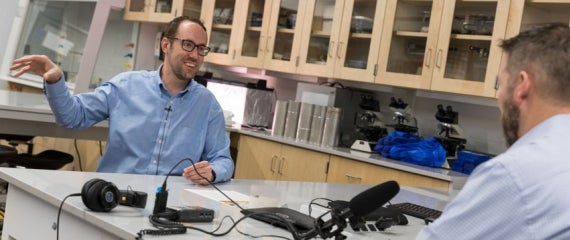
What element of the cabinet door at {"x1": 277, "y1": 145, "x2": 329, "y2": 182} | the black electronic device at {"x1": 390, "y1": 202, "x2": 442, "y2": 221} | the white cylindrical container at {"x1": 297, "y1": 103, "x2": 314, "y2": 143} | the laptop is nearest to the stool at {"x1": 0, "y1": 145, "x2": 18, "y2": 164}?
the laptop

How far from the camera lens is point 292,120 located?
449 cm

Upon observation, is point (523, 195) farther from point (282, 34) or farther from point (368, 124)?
point (282, 34)

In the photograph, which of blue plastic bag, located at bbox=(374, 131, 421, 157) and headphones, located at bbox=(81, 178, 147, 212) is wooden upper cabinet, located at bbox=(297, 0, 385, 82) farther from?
headphones, located at bbox=(81, 178, 147, 212)

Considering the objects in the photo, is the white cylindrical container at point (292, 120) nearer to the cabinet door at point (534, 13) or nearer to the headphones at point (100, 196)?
the cabinet door at point (534, 13)

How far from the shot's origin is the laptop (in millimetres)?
1675

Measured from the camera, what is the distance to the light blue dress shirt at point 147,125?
2.58 m

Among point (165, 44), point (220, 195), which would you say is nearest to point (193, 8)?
point (165, 44)

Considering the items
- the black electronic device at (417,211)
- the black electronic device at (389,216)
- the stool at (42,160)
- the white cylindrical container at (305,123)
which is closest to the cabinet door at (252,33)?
the white cylindrical container at (305,123)

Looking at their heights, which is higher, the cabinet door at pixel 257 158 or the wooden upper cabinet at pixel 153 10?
the wooden upper cabinet at pixel 153 10

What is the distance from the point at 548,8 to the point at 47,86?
2.69 meters

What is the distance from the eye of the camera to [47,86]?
231 cm

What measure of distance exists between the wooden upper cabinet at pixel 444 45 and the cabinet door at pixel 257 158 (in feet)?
2.93

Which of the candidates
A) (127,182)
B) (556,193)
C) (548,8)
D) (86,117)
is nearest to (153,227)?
(127,182)

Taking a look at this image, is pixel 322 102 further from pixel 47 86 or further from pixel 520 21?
pixel 47 86
